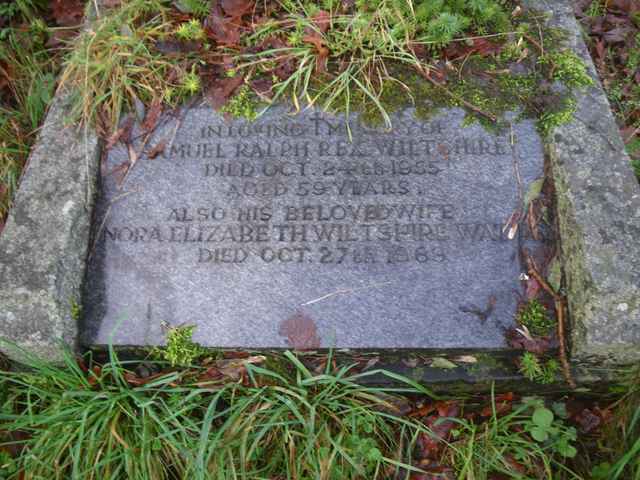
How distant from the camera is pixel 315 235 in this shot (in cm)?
203

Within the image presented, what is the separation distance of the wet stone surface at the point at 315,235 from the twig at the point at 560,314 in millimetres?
77

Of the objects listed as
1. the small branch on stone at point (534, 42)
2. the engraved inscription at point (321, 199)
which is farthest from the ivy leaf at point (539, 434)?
the small branch on stone at point (534, 42)

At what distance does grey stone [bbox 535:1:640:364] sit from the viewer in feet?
5.83

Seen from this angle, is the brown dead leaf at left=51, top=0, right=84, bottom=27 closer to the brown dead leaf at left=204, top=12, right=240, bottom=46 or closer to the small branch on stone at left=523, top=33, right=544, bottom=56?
the brown dead leaf at left=204, top=12, right=240, bottom=46

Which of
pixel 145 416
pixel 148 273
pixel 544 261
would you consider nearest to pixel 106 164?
pixel 148 273

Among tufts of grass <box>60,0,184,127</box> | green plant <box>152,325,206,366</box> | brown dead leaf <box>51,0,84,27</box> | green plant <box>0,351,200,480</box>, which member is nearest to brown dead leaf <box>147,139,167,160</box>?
tufts of grass <box>60,0,184,127</box>

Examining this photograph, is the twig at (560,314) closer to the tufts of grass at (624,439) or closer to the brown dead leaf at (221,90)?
the tufts of grass at (624,439)

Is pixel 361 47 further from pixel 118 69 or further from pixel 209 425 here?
pixel 209 425

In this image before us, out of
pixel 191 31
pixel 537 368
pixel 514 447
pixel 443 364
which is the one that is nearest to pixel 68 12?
pixel 191 31

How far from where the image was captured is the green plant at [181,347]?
6.36 ft

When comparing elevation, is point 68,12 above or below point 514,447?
above

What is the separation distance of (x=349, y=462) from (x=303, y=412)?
25 centimetres

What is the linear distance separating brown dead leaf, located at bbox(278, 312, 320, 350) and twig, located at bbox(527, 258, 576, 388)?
89 centimetres

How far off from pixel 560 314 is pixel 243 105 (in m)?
1.57
